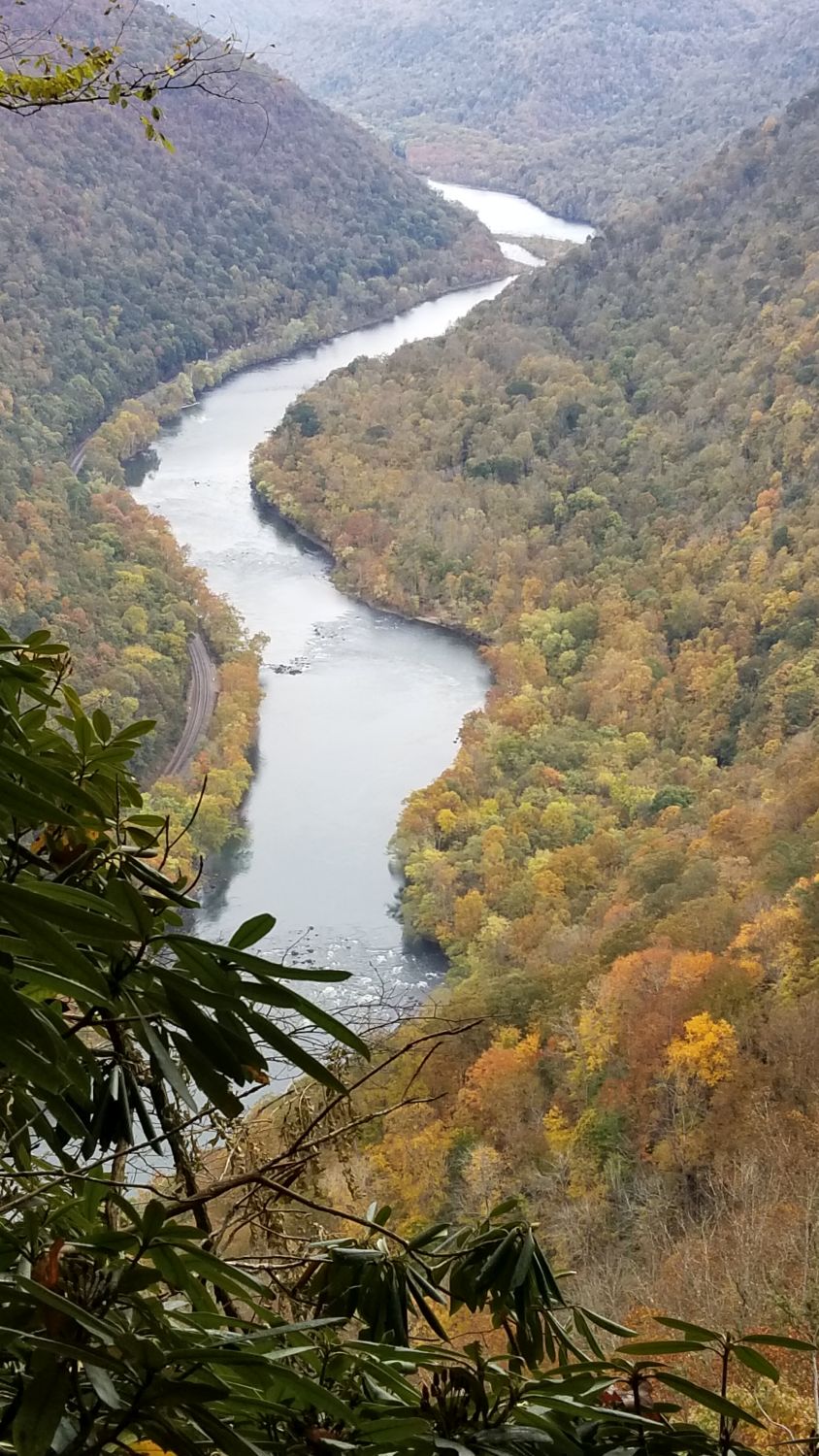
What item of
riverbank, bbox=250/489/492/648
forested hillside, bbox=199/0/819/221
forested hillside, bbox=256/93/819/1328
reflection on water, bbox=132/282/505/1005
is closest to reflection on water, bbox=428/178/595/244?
forested hillside, bbox=199/0/819/221

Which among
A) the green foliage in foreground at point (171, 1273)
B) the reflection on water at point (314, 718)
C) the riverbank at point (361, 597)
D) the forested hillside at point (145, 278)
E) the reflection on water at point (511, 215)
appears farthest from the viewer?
the reflection on water at point (511, 215)

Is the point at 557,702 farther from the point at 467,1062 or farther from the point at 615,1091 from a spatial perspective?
the point at 615,1091

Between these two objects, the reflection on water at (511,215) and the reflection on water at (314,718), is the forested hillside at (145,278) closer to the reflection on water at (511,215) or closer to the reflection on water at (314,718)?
the reflection on water at (314,718)

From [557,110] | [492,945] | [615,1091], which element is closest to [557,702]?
[492,945]

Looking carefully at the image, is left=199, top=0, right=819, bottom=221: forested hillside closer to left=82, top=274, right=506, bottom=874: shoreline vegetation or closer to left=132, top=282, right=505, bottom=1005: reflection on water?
left=82, top=274, right=506, bottom=874: shoreline vegetation

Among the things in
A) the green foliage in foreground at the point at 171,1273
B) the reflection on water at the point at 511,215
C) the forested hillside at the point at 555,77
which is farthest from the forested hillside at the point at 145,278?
the green foliage in foreground at the point at 171,1273

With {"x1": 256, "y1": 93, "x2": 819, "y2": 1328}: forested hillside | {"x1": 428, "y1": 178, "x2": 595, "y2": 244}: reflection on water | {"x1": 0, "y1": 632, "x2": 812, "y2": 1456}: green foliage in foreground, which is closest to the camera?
{"x1": 0, "y1": 632, "x2": 812, "y2": 1456}: green foliage in foreground

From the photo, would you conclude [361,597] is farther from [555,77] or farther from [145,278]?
[555,77]
